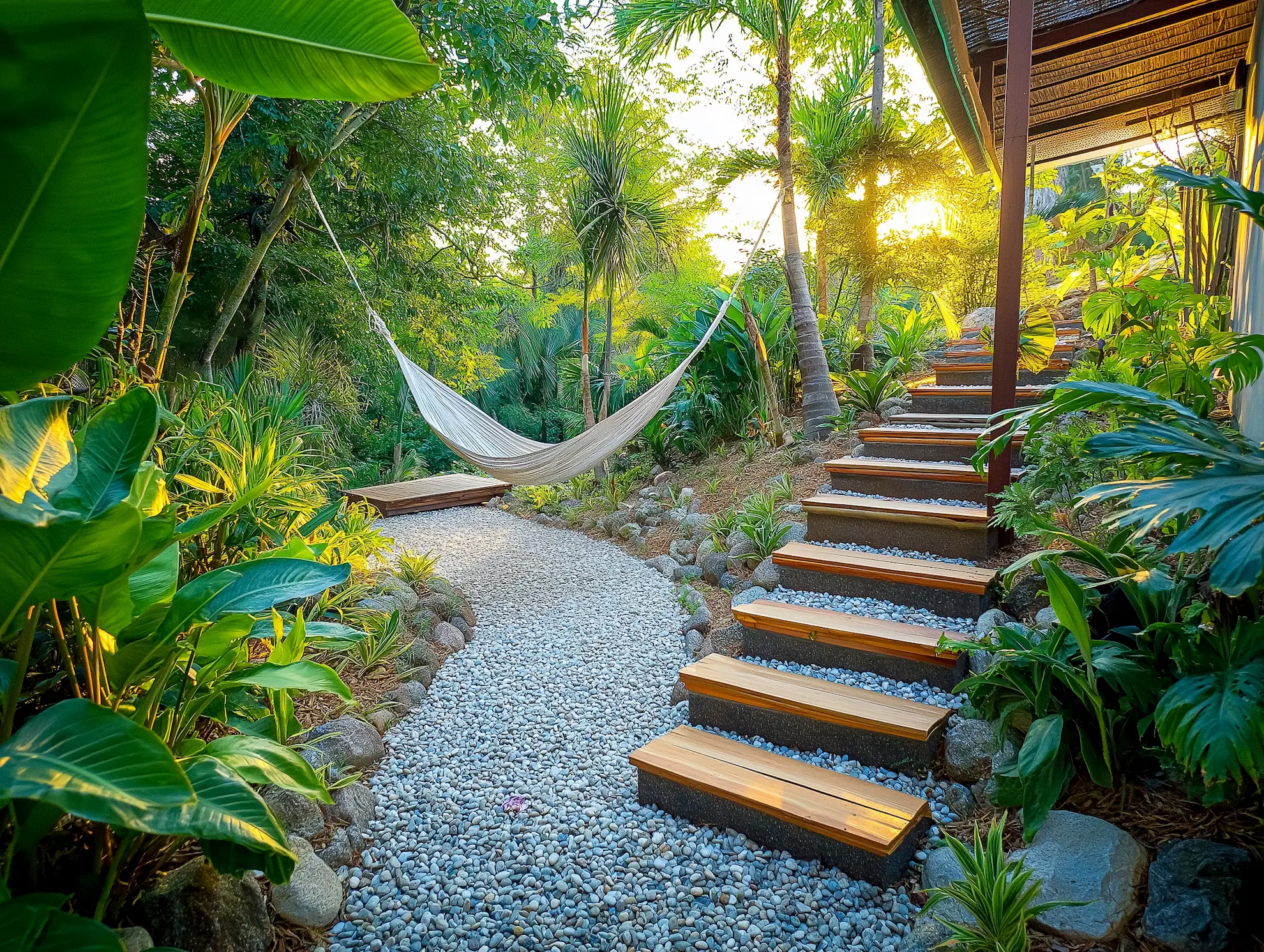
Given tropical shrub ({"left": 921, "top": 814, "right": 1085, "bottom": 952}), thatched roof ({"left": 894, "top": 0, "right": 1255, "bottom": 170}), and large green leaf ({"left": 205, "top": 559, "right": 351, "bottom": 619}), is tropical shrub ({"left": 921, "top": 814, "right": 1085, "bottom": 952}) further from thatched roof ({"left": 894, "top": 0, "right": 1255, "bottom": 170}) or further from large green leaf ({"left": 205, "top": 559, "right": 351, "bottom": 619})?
thatched roof ({"left": 894, "top": 0, "right": 1255, "bottom": 170})

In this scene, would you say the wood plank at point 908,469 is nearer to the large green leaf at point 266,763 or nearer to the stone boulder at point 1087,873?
the stone boulder at point 1087,873

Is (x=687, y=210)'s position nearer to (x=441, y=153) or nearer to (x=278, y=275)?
(x=441, y=153)

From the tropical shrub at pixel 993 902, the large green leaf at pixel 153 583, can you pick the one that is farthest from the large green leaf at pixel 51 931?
the tropical shrub at pixel 993 902

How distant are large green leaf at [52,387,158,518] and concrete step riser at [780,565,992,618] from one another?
220cm

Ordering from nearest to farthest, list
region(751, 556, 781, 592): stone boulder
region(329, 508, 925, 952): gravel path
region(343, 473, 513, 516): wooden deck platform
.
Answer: region(329, 508, 925, 952): gravel path < region(751, 556, 781, 592): stone boulder < region(343, 473, 513, 516): wooden deck platform

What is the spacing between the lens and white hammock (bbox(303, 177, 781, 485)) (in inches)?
140

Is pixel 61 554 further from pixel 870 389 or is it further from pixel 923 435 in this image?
pixel 870 389

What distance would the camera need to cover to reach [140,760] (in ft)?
2.55

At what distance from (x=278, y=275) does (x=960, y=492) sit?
5.02 meters

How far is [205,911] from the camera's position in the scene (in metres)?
1.26

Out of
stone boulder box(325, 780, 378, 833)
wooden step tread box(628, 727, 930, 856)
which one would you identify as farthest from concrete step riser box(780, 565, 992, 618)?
stone boulder box(325, 780, 378, 833)

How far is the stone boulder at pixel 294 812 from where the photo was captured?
1635mm

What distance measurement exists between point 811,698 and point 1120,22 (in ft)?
9.03

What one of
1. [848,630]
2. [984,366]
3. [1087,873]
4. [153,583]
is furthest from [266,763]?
[984,366]
